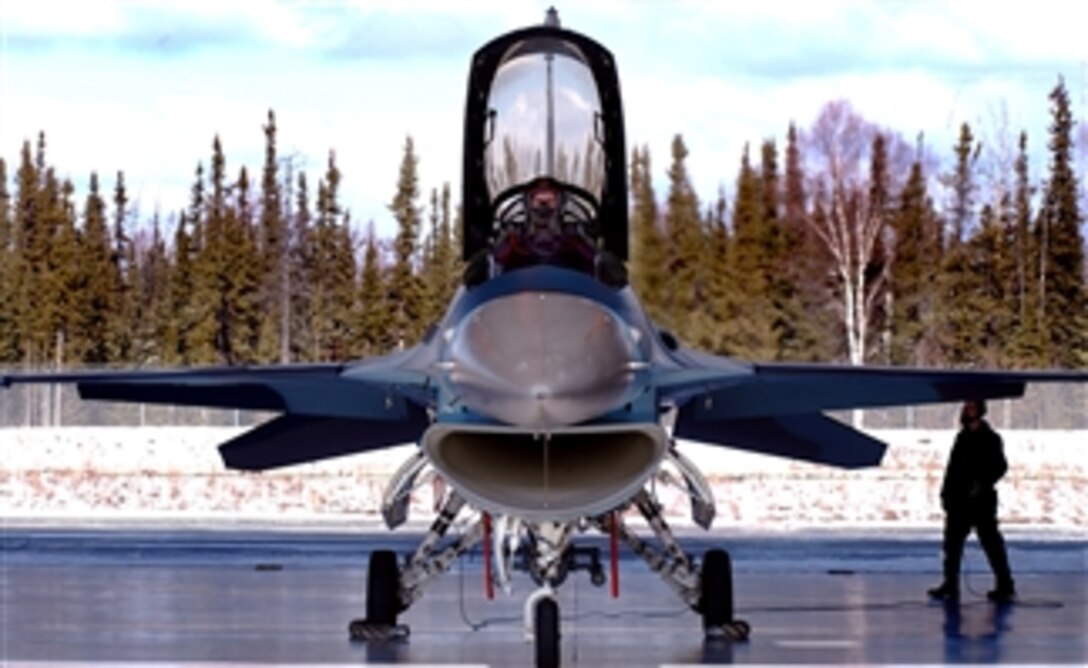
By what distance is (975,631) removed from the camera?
44.4ft

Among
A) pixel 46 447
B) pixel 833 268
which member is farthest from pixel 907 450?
pixel 46 447

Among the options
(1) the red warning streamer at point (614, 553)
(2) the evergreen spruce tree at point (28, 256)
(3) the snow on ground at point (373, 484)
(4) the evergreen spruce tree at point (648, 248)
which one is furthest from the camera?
(2) the evergreen spruce tree at point (28, 256)

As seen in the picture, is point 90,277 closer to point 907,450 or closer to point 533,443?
point 907,450

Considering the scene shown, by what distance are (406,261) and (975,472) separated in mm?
37797

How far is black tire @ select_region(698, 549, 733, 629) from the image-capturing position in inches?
504

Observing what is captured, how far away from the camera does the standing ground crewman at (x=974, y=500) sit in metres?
15.8

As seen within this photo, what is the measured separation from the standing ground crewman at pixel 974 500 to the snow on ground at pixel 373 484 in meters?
8.10

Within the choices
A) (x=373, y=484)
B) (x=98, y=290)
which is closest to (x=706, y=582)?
(x=373, y=484)

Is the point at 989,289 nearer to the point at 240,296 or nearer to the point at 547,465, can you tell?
the point at 240,296

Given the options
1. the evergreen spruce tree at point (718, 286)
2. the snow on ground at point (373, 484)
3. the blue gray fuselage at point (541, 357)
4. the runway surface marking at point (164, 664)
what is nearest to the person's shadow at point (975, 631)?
the runway surface marking at point (164, 664)

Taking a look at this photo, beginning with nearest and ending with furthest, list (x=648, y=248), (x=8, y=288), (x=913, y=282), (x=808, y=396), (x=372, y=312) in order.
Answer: (x=808, y=396) < (x=648, y=248) < (x=913, y=282) < (x=372, y=312) < (x=8, y=288)

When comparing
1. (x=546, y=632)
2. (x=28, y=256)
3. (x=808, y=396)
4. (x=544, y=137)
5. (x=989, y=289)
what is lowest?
(x=546, y=632)

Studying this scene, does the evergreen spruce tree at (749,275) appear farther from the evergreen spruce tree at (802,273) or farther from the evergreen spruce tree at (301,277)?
the evergreen spruce tree at (301,277)

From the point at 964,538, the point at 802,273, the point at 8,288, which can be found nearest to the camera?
the point at 964,538
